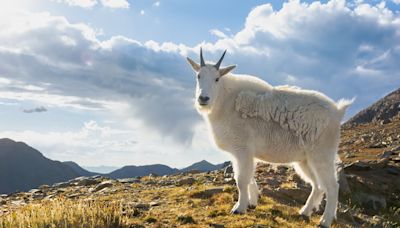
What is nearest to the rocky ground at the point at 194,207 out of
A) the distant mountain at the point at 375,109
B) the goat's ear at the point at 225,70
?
the goat's ear at the point at 225,70

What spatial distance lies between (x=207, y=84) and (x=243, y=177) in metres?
2.77

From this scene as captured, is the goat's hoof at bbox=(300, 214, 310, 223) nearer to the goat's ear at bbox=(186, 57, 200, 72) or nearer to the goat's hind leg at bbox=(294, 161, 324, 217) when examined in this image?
the goat's hind leg at bbox=(294, 161, 324, 217)

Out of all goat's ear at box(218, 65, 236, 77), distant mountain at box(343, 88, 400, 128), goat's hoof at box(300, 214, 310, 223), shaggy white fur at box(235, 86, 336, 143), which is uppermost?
distant mountain at box(343, 88, 400, 128)

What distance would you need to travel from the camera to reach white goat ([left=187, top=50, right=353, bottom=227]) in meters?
12.0

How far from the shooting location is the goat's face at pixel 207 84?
12.1m

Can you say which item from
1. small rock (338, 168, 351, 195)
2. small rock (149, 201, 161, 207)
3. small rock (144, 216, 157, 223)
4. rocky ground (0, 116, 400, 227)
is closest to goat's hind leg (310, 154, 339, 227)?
rocky ground (0, 116, 400, 227)

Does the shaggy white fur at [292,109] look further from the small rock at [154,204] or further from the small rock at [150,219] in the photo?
the small rock at [154,204]

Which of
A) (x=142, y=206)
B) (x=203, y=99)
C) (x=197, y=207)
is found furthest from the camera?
(x=142, y=206)

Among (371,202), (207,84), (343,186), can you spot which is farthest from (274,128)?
(371,202)

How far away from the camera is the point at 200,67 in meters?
13.2

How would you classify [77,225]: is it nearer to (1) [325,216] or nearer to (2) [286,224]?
(2) [286,224]

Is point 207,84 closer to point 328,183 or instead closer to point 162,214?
point 162,214

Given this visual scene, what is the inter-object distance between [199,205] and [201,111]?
119 inches

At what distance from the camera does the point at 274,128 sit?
Answer: 484 inches
